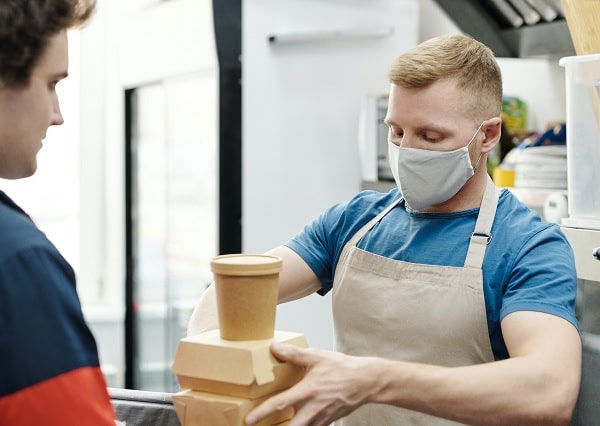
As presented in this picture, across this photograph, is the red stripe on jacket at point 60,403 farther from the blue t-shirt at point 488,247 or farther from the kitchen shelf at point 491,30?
the kitchen shelf at point 491,30

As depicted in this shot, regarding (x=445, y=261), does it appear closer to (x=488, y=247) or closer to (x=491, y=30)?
(x=488, y=247)

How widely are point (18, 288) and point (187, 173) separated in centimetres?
332

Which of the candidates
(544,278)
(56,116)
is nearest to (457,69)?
(544,278)

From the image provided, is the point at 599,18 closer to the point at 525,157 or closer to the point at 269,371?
the point at 525,157

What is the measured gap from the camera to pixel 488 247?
62.4 inches

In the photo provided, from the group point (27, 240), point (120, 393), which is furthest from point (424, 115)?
point (27, 240)

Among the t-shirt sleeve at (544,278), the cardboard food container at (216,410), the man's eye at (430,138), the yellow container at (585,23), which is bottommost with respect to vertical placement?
the cardboard food container at (216,410)

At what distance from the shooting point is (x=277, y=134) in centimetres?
321

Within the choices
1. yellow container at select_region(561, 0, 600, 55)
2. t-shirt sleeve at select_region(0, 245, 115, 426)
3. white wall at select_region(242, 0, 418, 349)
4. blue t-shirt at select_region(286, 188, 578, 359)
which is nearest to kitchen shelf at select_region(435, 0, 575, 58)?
white wall at select_region(242, 0, 418, 349)

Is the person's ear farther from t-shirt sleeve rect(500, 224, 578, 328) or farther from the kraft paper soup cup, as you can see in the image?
the kraft paper soup cup

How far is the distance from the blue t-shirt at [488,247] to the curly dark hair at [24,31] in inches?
34.1

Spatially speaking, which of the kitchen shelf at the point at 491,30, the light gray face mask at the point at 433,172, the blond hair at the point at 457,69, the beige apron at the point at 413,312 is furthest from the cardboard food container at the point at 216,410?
the kitchen shelf at the point at 491,30

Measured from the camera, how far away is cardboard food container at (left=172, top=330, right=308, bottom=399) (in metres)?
1.15

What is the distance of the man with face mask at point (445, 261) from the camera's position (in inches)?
56.4
